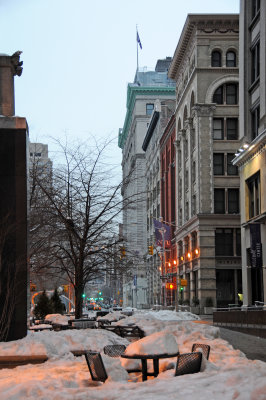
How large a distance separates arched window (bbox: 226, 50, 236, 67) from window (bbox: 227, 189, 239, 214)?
12.7 meters

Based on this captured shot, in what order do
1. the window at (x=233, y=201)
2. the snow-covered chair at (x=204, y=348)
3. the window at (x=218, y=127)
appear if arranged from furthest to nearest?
the window at (x=218, y=127) → the window at (x=233, y=201) → the snow-covered chair at (x=204, y=348)

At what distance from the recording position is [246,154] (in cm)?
4294

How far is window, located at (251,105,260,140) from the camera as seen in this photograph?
42.9 meters

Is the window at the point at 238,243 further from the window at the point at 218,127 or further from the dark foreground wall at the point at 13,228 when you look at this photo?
the dark foreground wall at the point at 13,228

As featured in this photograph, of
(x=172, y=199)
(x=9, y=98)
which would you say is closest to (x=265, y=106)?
(x=9, y=98)

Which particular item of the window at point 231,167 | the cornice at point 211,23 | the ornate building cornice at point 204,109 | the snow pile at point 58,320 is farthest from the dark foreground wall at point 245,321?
Answer: the cornice at point 211,23

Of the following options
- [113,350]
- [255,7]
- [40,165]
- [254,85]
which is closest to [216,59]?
[255,7]

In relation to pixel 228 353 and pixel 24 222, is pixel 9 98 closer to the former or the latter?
pixel 24 222

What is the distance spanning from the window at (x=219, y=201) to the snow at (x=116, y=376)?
147 ft

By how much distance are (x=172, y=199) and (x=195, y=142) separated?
16.9m

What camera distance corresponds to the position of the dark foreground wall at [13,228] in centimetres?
1570

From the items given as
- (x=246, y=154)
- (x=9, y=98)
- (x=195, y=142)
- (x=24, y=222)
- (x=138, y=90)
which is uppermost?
(x=138, y=90)

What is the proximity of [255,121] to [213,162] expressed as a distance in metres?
21.7

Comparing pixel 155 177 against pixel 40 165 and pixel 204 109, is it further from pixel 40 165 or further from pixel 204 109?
pixel 40 165
